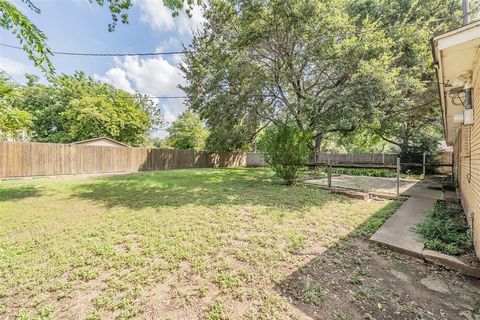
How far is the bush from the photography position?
25.0 ft

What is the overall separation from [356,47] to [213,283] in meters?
10.1

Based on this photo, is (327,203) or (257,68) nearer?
(327,203)

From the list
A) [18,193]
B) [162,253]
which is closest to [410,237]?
[162,253]

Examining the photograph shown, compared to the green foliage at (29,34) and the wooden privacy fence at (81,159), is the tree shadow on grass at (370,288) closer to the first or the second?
the green foliage at (29,34)

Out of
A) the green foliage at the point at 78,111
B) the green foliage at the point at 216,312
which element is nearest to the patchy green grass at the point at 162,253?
the green foliage at the point at 216,312

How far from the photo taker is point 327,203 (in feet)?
18.5

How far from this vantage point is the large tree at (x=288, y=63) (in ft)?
27.8

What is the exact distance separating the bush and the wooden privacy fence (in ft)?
34.8

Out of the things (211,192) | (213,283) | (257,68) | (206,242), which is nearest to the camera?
(213,283)

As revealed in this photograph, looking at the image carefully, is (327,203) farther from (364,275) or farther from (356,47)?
(356,47)

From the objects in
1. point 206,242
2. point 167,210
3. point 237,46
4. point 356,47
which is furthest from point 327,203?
point 237,46

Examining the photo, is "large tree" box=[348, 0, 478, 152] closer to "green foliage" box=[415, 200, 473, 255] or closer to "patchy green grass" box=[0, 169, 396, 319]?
"green foliage" box=[415, 200, 473, 255]

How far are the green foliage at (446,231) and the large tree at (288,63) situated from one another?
4.93 m

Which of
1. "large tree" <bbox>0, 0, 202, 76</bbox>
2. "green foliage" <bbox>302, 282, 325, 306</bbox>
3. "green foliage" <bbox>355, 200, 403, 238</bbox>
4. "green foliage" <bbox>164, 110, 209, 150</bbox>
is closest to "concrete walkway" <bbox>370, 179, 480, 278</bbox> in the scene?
"green foliage" <bbox>355, 200, 403, 238</bbox>
